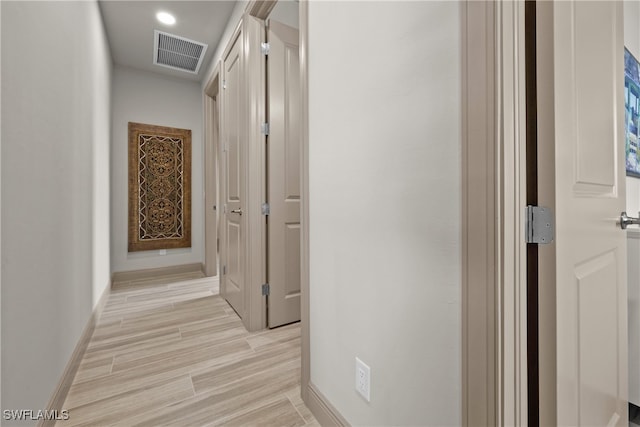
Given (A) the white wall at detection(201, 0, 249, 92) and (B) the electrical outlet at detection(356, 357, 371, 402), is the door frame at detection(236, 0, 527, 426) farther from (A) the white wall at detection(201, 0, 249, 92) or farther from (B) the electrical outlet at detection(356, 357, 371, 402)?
(A) the white wall at detection(201, 0, 249, 92)

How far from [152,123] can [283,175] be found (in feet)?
8.42

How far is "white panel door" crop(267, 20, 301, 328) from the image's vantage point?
2182mm

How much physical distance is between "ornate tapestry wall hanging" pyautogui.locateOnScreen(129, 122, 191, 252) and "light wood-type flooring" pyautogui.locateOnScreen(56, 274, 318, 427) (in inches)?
53.2

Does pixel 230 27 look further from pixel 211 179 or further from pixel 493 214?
pixel 493 214

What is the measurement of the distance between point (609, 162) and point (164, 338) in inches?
101

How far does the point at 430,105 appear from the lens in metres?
0.75

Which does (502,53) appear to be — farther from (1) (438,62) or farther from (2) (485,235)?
(2) (485,235)

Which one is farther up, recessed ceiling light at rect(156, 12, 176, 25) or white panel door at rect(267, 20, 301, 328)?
recessed ceiling light at rect(156, 12, 176, 25)

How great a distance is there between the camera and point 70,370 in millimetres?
1505

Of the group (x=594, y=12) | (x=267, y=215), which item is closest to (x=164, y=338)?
(x=267, y=215)

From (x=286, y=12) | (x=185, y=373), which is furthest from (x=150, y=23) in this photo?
(x=185, y=373)

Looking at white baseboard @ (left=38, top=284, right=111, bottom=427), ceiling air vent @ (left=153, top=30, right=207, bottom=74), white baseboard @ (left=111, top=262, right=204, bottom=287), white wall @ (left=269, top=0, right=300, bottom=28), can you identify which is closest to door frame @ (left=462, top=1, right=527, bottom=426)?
white baseboard @ (left=38, top=284, right=111, bottom=427)

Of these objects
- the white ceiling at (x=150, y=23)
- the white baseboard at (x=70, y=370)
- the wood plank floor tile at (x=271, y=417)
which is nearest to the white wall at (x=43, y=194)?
the white baseboard at (x=70, y=370)

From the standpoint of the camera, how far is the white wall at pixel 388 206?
724mm
